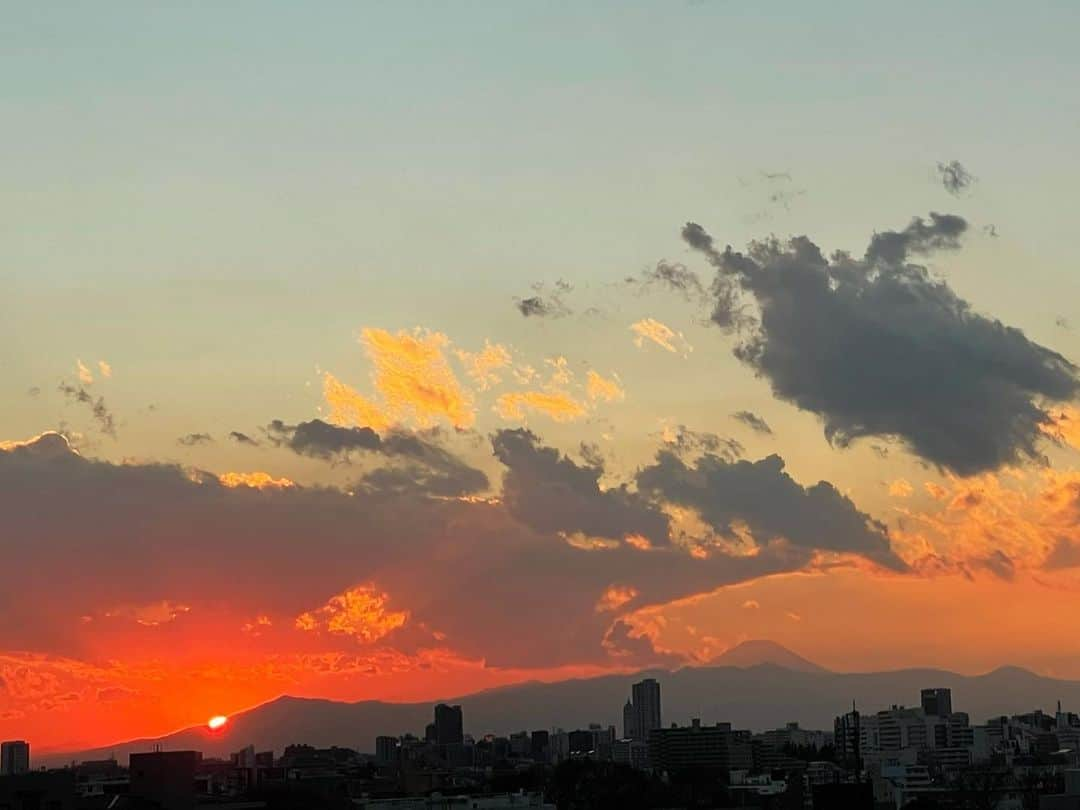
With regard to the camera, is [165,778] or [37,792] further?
[165,778]

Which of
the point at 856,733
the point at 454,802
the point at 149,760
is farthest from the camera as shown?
the point at 454,802

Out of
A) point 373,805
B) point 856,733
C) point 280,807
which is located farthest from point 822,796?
point 373,805

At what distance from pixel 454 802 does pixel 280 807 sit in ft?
88.5

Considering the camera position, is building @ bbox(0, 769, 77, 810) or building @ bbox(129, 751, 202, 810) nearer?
building @ bbox(0, 769, 77, 810)

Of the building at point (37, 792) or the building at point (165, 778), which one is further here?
the building at point (165, 778)

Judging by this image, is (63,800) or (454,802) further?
(454,802)

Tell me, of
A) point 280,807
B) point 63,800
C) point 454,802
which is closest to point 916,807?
point 454,802

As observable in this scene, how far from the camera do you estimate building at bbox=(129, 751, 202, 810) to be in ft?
368

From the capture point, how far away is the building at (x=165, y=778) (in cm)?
11214

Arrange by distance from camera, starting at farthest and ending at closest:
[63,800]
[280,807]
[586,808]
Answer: [586,808]
[280,807]
[63,800]

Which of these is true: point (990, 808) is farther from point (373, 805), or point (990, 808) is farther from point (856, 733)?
point (856, 733)

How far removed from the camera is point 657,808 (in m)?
198

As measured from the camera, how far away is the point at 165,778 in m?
114

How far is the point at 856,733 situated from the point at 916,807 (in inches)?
2753
